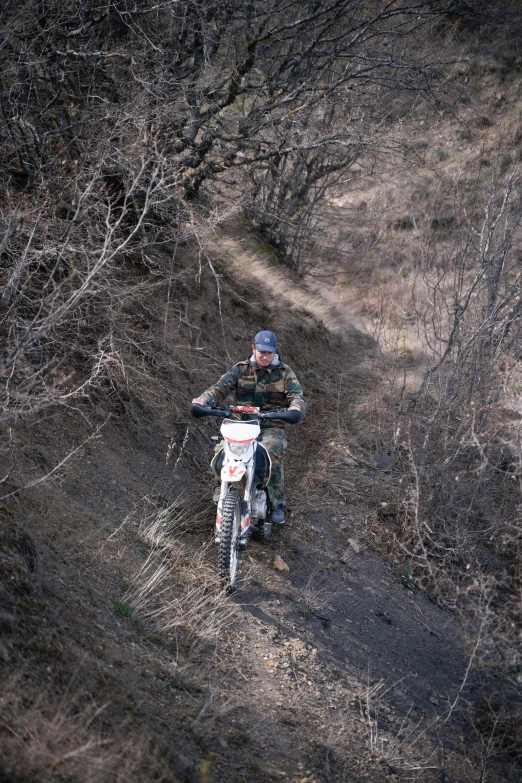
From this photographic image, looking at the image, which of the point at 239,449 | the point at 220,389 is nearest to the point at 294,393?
the point at 220,389

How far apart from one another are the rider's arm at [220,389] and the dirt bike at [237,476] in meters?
0.15

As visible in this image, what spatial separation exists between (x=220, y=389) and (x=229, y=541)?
1722 mm

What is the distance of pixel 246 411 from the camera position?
5906 millimetres

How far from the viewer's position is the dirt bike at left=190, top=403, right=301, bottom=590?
539 centimetres

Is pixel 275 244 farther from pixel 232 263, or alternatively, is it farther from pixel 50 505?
pixel 50 505

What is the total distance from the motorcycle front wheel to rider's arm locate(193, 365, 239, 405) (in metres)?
0.98

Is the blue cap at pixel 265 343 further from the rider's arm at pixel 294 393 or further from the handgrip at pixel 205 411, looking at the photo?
the handgrip at pixel 205 411

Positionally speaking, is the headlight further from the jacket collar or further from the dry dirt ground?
the jacket collar

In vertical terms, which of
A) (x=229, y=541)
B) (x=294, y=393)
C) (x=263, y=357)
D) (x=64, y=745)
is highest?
(x=263, y=357)

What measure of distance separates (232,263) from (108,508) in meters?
6.13

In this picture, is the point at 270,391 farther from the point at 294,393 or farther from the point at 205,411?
the point at 205,411

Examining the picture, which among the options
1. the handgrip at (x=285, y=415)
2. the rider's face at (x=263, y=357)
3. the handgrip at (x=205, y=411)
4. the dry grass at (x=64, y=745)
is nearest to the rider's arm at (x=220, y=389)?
the handgrip at (x=205, y=411)

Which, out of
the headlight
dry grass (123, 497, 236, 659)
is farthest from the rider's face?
dry grass (123, 497, 236, 659)

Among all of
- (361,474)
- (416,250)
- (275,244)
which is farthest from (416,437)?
(416,250)
